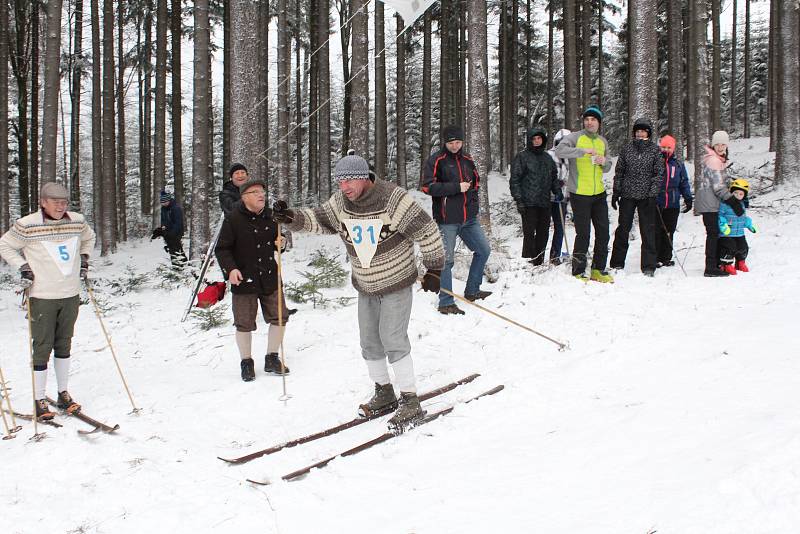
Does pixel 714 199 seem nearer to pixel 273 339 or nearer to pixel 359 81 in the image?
pixel 273 339

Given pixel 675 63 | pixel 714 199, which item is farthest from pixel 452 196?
pixel 675 63

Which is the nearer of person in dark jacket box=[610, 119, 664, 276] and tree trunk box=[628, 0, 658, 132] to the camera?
person in dark jacket box=[610, 119, 664, 276]

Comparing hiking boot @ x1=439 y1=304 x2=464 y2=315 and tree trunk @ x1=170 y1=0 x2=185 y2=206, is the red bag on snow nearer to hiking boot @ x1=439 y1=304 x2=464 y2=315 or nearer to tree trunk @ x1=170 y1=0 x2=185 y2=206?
hiking boot @ x1=439 y1=304 x2=464 y2=315

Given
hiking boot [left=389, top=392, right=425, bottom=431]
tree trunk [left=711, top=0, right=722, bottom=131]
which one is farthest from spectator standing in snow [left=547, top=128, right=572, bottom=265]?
tree trunk [left=711, top=0, right=722, bottom=131]

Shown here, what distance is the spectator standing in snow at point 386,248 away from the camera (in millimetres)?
4699

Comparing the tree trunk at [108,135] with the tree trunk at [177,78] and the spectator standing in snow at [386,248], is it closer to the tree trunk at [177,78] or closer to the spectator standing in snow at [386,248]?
the tree trunk at [177,78]

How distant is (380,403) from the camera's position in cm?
516

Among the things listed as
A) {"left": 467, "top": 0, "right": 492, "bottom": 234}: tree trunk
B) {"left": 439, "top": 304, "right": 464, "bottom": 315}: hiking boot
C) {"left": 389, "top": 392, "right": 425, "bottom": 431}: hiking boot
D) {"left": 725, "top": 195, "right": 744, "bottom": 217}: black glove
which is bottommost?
{"left": 389, "top": 392, "right": 425, "bottom": 431}: hiking boot

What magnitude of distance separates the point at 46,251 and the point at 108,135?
15125 millimetres

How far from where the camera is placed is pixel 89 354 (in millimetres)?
8422

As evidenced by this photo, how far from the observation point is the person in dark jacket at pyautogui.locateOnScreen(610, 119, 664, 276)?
836 centimetres

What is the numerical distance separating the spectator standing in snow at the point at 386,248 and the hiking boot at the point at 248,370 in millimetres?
2072

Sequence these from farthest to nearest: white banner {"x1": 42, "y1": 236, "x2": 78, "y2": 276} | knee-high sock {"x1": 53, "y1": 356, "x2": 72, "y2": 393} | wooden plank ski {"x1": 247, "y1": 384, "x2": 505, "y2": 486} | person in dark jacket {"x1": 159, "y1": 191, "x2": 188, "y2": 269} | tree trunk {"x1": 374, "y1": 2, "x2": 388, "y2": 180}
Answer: tree trunk {"x1": 374, "y1": 2, "x2": 388, "y2": 180}
person in dark jacket {"x1": 159, "y1": 191, "x2": 188, "y2": 269}
knee-high sock {"x1": 53, "y1": 356, "x2": 72, "y2": 393}
white banner {"x1": 42, "y1": 236, "x2": 78, "y2": 276}
wooden plank ski {"x1": 247, "y1": 384, "x2": 505, "y2": 486}

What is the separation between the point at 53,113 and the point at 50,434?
9666 mm
